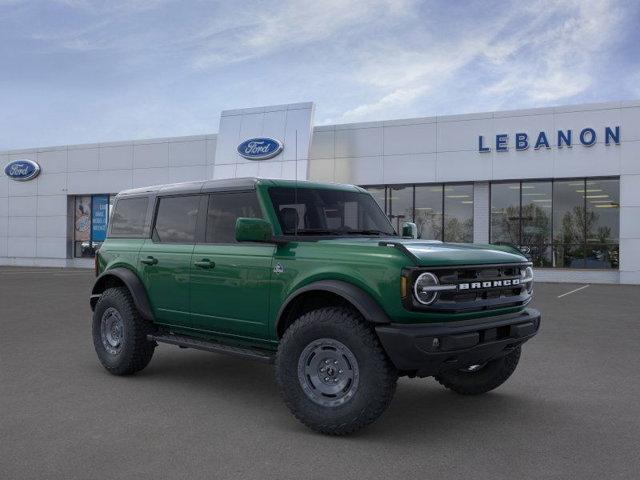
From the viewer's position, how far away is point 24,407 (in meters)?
5.36

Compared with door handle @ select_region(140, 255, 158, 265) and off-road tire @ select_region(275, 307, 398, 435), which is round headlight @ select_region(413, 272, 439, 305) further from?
door handle @ select_region(140, 255, 158, 265)

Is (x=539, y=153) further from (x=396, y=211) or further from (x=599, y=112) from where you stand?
(x=396, y=211)

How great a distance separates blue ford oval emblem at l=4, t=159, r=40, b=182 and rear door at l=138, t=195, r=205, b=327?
30.3 metres

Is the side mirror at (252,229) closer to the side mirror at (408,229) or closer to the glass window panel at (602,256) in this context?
the side mirror at (408,229)

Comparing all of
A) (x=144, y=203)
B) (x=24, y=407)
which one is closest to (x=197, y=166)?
(x=144, y=203)

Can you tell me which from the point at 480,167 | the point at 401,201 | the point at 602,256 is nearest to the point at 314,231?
the point at 480,167

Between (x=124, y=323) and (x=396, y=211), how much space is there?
20.4 meters

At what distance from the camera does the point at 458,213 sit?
25234mm

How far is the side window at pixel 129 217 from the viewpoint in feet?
22.8

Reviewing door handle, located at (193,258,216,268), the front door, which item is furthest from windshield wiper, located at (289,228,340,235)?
door handle, located at (193,258,216,268)

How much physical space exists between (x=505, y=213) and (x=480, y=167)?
202 cm

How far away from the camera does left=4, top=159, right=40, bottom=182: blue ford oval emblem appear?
111ft

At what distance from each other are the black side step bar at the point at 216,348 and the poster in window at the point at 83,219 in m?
28.5

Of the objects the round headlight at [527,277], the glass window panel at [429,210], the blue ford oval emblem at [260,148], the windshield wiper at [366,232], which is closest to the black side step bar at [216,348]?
the windshield wiper at [366,232]
